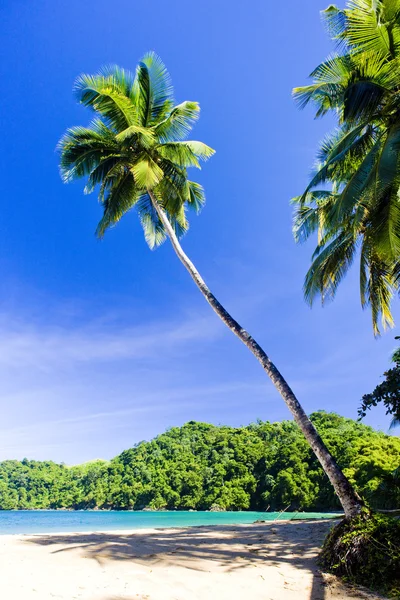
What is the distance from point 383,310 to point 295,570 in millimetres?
7744

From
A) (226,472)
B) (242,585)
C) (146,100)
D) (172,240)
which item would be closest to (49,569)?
(242,585)

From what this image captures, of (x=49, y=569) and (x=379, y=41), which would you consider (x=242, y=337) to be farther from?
(x=379, y=41)

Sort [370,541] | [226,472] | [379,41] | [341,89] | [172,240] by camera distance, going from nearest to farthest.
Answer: [370,541] → [379,41] → [341,89] → [172,240] → [226,472]

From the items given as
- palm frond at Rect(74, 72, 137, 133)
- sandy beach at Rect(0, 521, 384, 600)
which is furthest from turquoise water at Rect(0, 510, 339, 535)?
palm frond at Rect(74, 72, 137, 133)

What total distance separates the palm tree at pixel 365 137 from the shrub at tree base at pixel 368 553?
192 inches

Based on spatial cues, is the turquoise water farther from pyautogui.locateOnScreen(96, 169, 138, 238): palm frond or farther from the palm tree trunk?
pyautogui.locateOnScreen(96, 169, 138, 238): palm frond

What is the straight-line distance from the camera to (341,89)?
8445 mm

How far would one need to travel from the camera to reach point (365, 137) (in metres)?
8.80

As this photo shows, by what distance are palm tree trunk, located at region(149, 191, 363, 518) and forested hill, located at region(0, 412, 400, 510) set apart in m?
23.1

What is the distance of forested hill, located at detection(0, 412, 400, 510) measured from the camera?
3956 centimetres

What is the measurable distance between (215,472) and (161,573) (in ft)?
165

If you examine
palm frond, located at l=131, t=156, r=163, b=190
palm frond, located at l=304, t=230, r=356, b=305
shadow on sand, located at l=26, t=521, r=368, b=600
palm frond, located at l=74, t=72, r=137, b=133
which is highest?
palm frond, located at l=74, t=72, r=137, b=133

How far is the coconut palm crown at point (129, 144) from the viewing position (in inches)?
410

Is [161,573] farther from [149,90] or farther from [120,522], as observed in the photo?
[120,522]
